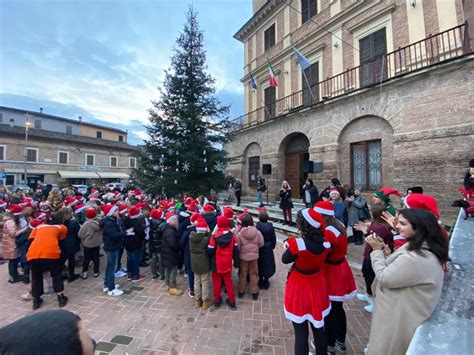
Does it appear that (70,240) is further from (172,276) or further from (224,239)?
(224,239)

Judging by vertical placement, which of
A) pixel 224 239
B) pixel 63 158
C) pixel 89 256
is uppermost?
pixel 63 158

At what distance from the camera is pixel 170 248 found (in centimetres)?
452

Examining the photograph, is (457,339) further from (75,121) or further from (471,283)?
(75,121)

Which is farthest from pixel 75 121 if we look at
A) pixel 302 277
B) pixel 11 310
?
pixel 302 277

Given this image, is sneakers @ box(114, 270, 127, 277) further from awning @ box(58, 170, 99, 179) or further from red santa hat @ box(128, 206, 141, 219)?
awning @ box(58, 170, 99, 179)

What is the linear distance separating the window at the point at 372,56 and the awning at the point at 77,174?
3417 cm

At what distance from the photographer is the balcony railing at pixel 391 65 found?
7.89 m

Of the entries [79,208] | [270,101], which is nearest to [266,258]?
[79,208]

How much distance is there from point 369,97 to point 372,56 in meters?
2.94

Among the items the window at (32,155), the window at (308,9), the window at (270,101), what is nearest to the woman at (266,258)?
the window at (270,101)

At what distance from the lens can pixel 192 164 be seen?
9734 mm

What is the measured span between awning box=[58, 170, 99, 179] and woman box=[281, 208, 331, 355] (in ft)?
114

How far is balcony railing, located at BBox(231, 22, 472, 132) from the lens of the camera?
7.89 meters

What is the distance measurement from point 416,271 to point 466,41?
1066cm
